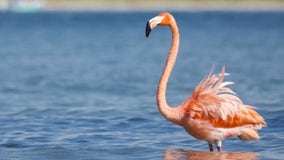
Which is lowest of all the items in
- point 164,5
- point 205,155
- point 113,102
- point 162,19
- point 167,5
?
point 205,155

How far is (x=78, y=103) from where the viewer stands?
50.3ft

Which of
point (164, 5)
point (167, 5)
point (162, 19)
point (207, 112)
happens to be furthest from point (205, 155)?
point (167, 5)

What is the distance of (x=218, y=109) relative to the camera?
30.4 ft

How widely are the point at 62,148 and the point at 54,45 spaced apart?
26602 mm

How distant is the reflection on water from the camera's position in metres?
9.55

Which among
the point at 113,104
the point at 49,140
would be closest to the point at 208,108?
the point at 49,140

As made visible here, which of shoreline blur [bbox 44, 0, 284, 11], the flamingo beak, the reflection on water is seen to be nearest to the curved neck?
the flamingo beak

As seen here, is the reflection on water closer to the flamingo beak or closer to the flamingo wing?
the flamingo wing

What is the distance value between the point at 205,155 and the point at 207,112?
2.53 ft

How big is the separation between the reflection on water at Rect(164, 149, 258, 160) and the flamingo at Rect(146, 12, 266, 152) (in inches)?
4.9

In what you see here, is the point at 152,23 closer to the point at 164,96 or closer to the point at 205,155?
the point at 164,96

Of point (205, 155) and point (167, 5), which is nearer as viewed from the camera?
point (205, 155)

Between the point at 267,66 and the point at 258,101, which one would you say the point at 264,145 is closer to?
the point at 258,101

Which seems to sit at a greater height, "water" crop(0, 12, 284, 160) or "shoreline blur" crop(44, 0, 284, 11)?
"shoreline blur" crop(44, 0, 284, 11)
